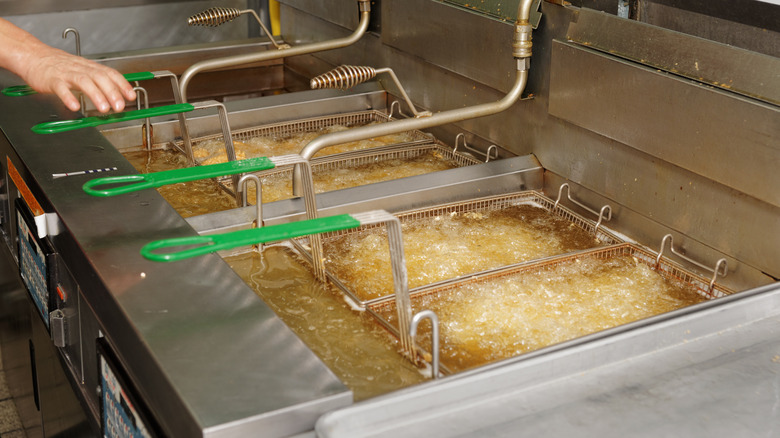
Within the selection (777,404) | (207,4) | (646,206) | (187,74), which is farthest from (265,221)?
(207,4)

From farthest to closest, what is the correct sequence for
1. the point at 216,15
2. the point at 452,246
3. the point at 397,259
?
the point at 216,15 → the point at 452,246 → the point at 397,259

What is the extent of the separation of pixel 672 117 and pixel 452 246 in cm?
51

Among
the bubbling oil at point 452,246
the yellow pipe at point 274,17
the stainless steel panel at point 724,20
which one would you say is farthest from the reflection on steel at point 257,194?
the yellow pipe at point 274,17

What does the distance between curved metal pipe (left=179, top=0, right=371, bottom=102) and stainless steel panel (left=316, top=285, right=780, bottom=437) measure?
1334 mm

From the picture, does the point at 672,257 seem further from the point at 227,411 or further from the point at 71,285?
the point at 71,285

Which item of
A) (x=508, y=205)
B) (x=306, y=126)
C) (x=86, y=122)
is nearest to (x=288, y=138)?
(x=306, y=126)

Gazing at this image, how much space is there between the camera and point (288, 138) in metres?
2.45

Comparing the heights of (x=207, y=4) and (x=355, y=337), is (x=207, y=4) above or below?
above

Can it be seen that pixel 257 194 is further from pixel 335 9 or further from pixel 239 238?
pixel 335 9

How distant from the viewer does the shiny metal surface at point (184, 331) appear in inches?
38.6

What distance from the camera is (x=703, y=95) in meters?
1.52

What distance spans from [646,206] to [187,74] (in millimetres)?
→ 1190

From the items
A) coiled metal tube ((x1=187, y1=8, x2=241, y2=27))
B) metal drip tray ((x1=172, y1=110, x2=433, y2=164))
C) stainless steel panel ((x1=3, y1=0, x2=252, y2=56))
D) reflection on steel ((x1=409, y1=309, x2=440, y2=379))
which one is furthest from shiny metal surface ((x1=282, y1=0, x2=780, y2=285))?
stainless steel panel ((x1=3, y1=0, x2=252, y2=56))

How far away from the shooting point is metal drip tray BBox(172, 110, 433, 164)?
91.2 inches
